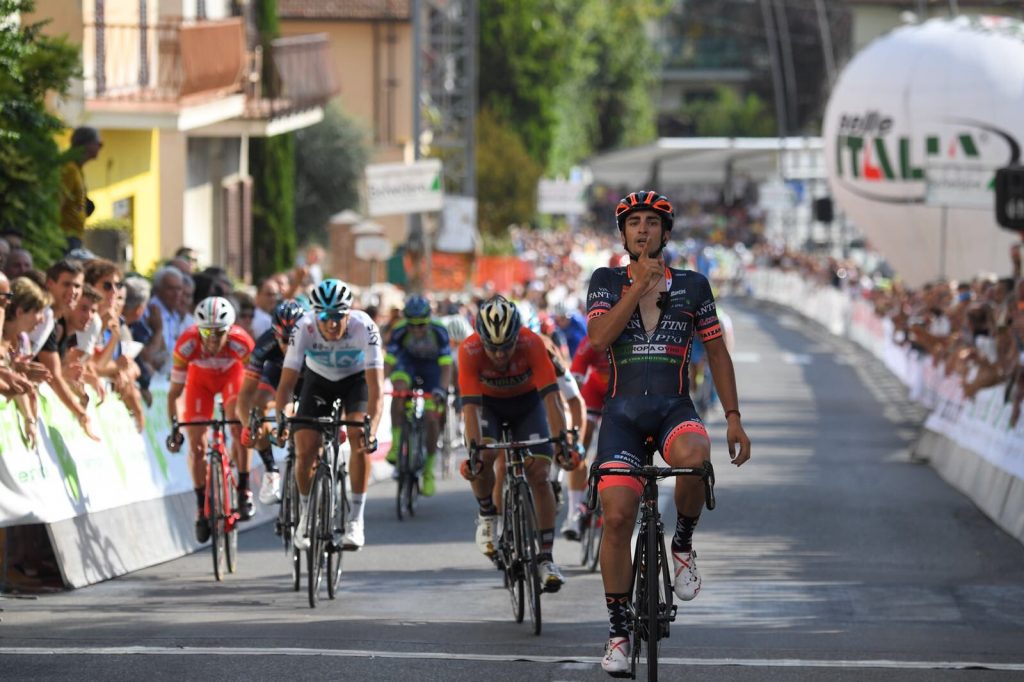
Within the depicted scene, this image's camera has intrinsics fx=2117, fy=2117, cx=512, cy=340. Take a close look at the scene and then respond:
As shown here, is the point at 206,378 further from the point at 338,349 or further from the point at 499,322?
the point at 499,322

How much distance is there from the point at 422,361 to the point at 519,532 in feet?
23.0

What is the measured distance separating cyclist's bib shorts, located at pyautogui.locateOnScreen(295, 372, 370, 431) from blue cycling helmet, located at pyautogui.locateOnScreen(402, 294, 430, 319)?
189 inches

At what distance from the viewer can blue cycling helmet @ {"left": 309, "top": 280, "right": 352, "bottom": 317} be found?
12312 mm

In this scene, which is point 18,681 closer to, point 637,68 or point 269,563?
point 269,563

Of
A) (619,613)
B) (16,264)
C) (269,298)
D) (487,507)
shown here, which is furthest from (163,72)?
(619,613)

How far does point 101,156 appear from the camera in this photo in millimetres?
25938

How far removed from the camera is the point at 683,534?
9172mm

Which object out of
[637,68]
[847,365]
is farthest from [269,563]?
[637,68]

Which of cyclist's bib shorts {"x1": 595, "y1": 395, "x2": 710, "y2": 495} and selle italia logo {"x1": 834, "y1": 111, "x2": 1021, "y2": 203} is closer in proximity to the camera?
cyclist's bib shorts {"x1": 595, "y1": 395, "x2": 710, "y2": 495}

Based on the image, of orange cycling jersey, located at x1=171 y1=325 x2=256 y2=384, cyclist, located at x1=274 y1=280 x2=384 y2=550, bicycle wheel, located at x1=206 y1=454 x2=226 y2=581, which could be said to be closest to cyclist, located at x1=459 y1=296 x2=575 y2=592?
cyclist, located at x1=274 y1=280 x2=384 y2=550

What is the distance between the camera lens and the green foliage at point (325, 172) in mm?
48375

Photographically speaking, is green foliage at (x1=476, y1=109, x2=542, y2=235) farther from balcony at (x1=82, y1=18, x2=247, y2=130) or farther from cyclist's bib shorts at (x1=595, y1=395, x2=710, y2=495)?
cyclist's bib shorts at (x1=595, y1=395, x2=710, y2=495)

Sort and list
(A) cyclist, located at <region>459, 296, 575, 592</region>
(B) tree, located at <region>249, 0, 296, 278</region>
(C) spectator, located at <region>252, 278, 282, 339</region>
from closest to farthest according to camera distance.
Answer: (A) cyclist, located at <region>459, 296, 575, 592</region> < (C) spectator, located at <region>252, 278, 282, 339</region> < (B) tree, located at <region>249, 0, 296, 278</region>

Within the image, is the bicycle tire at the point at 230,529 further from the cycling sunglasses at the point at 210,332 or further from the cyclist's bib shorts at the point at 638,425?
the cyclist's bib shorts at the point at 638,425
